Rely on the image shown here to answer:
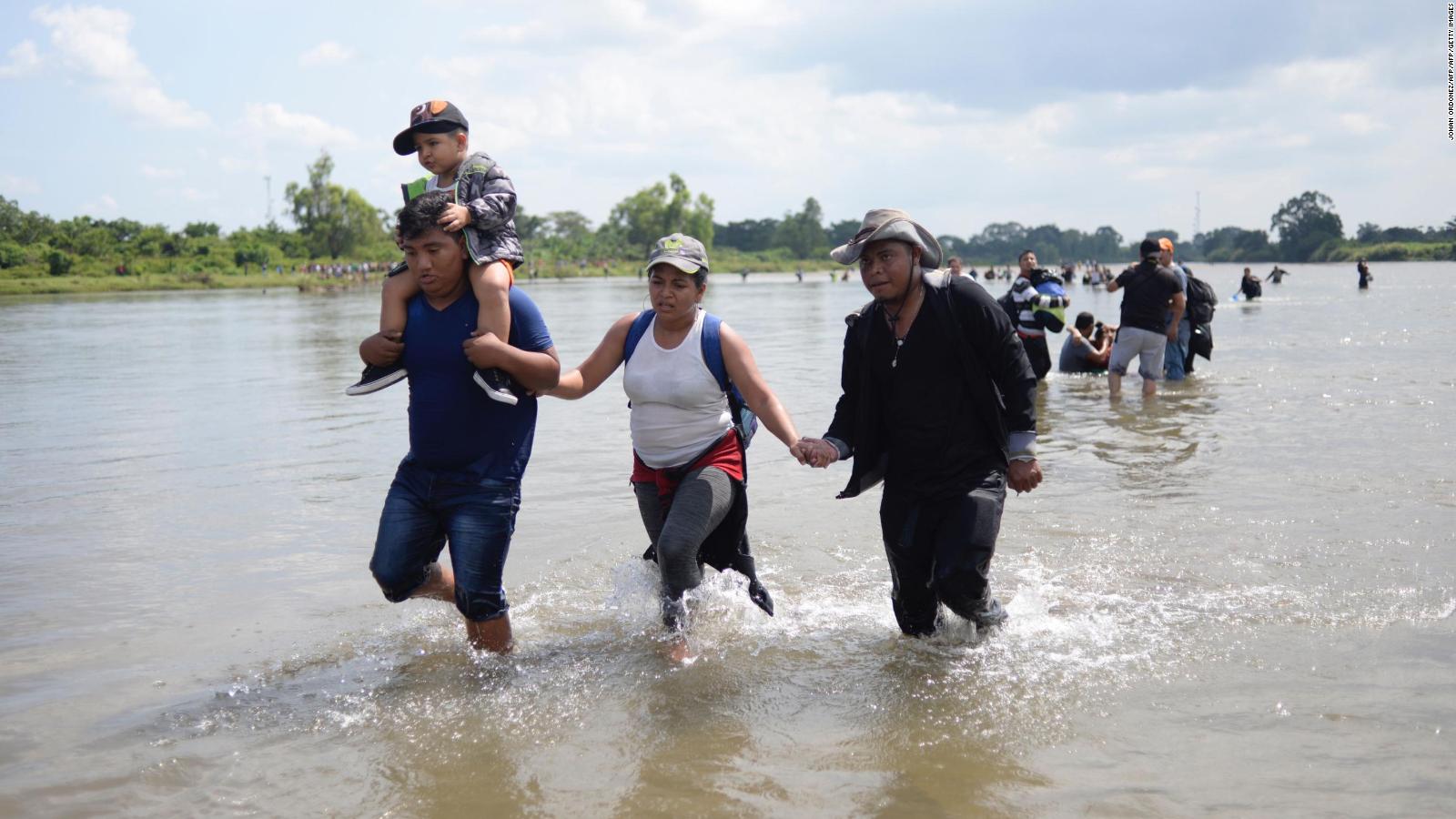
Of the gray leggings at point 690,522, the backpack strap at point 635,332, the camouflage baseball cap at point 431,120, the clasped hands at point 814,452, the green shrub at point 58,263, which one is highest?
the green shrub at point 58,263

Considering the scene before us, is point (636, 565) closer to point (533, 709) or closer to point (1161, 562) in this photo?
point (533, 709)

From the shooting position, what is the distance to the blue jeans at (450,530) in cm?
469

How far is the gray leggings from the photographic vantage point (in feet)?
16.6

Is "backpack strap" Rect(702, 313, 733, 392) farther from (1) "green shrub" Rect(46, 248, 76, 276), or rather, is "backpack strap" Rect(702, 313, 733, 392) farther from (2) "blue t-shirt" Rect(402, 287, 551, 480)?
(1) "green shrub" Rect(46, 248, 76, 276)

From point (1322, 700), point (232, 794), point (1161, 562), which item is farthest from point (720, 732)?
point (1161, 562)

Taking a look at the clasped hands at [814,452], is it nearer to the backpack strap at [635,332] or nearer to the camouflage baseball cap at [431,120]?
the backpack strap at [635,332]

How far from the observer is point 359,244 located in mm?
113062

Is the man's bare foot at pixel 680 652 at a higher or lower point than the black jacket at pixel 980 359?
lower

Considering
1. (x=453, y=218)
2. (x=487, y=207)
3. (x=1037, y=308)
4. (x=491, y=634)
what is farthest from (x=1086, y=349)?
(x=453, y=218)

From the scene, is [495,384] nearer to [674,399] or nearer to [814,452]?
[674,399]

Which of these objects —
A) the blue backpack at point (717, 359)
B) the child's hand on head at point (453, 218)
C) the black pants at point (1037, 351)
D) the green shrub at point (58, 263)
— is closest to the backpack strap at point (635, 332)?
the blue backpack at point (717, 359)

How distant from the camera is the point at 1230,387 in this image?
14781 millimetres

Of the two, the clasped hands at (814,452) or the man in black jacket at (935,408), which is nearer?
the man in black jacket at (935,408)

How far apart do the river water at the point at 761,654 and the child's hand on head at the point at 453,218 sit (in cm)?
189
